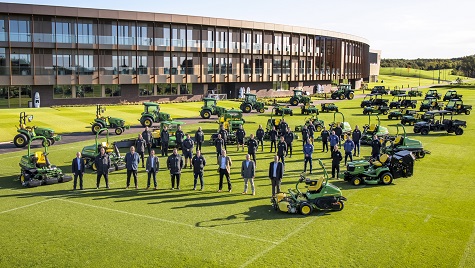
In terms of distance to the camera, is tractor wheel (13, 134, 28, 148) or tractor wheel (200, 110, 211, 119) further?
tractor wheel (200, 110, 211, 119)

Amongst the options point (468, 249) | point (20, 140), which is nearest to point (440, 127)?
point (468, 249)

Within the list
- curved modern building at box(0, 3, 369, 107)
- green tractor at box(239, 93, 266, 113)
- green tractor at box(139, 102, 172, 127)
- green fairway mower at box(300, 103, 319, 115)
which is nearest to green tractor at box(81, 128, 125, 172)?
green tractor at box(139, 102, 172, 127)

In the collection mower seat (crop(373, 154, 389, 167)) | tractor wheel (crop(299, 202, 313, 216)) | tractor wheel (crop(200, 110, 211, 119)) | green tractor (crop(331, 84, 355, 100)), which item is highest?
green tractor (crop(331, 84, 355, 100))

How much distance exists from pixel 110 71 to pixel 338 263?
55.5 m

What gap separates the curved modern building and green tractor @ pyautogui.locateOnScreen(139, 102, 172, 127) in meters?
20.7

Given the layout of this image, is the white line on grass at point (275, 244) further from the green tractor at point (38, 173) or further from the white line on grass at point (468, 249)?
the green tractor at point (38, 173)

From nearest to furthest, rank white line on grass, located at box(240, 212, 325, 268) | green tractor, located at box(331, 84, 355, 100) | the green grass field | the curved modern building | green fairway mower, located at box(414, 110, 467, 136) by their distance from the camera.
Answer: white line on grass, located at box(240, 212, 325, 268) < the green grass field < green fairway mower, located at box(414, 110, 467, 136) < the curved modern building < green tractor, located at box(331, 84, 355, 100)

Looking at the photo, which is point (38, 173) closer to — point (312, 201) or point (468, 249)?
point (312, 201)

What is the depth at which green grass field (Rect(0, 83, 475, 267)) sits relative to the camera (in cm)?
1354

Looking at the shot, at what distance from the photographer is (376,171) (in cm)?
2223

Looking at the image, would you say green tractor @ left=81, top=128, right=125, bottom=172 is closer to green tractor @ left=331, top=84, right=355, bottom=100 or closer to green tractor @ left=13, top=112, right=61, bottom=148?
green tractor @ left=13, top=112, right=61, bottom=148

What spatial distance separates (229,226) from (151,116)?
28.9m

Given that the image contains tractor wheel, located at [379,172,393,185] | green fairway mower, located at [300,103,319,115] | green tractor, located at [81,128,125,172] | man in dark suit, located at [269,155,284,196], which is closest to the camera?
man in dark suit, located at [269,155,284,196]

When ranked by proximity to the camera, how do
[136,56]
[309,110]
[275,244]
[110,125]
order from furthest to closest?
1. [136,56]
2. [309,110]
3. [110,125]
4. [275,244]
